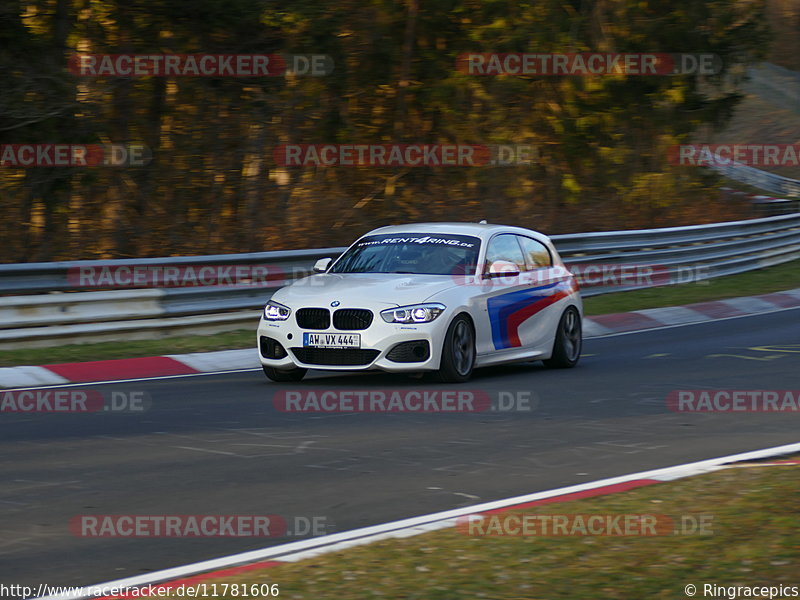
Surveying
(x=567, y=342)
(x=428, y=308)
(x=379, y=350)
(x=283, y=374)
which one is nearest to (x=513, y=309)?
(x=567, y=342)

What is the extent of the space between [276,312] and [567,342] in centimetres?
343

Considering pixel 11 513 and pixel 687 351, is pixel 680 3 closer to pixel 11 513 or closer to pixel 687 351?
pixel 687 351

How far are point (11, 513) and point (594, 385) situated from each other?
21.5 feet

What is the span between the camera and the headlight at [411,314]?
1123 centimetres

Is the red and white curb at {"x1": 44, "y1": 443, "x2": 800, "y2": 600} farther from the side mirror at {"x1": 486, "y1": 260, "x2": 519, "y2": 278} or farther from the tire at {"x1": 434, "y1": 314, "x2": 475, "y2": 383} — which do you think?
the side mirror at {"x1": 486, "y1": 260, "x2": 519, "y2": 278}

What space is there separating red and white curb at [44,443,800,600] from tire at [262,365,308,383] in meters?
4.79

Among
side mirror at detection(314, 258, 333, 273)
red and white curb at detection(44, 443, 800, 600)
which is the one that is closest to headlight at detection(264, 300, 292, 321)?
side mirror at detection(314, 258, 333, 273)

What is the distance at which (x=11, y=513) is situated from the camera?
259 inches

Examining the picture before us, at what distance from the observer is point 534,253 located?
13.6m

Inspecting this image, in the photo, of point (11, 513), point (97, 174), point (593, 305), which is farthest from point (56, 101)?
point (11, 513)

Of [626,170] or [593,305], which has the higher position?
[626,170]

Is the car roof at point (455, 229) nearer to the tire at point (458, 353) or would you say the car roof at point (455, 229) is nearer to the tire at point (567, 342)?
the tire at point (567, 342)

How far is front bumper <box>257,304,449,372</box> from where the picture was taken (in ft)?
36.7

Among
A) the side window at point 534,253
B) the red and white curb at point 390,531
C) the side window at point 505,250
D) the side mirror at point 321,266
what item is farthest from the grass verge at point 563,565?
the side window at point 534,253
